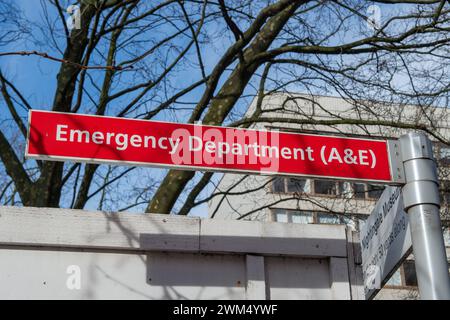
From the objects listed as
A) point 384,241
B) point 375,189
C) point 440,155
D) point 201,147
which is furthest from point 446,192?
point 201,147

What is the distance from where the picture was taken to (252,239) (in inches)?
Answer: 205

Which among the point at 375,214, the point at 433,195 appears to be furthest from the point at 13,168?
the point at 433,195

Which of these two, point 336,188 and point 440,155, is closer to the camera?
point 440,155

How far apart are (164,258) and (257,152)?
1.26m

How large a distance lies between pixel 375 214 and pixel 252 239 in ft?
3.12

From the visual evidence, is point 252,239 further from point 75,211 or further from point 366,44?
point 366,44

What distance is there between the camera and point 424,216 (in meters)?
3.90

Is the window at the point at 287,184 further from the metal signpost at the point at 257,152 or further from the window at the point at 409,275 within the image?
the metal signpost at the point at 257,152

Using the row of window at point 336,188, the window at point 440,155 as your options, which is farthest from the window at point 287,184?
the window at point 440,155

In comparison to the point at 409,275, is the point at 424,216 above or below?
below

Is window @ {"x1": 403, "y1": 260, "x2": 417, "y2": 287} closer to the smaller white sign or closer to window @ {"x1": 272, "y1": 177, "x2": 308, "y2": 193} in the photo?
window @ {"x1": 272, "y1": 177, "x2": 308, "y2": 193}

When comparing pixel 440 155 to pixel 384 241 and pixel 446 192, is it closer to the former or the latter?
pixel 446 192

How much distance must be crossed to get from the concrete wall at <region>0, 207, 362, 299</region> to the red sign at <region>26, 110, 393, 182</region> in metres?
1.03
